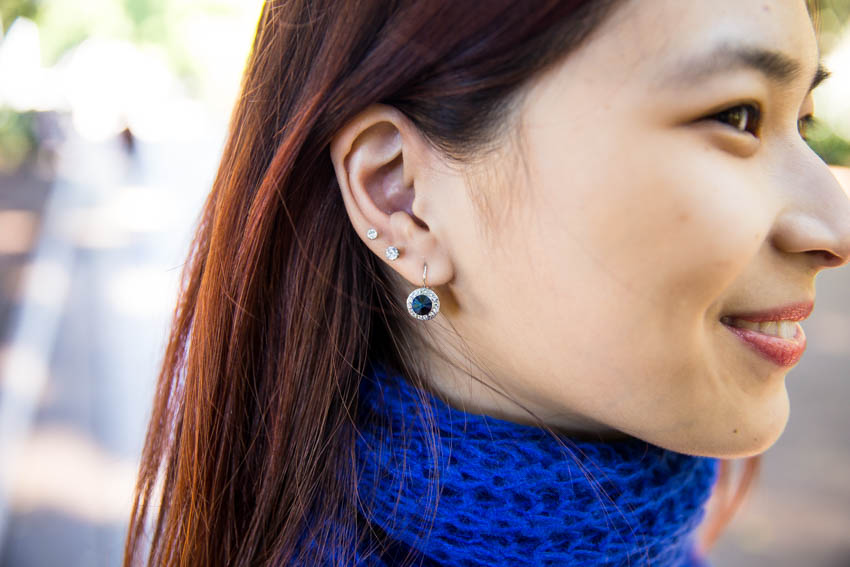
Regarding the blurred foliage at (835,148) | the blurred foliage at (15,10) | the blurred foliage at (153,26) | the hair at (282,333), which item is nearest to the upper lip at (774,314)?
the hair at (282,333)

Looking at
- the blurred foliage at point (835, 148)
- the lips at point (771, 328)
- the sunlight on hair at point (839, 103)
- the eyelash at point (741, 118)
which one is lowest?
the lips at point (771, 328)

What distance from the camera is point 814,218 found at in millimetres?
797

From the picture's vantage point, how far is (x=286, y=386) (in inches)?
38.2

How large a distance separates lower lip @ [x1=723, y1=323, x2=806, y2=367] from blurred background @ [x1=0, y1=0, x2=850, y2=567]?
1.30 ft

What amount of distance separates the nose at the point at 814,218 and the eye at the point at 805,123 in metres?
0.16

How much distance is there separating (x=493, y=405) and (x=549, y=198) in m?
0.36

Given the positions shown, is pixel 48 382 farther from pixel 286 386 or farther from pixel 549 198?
pixel 549 198

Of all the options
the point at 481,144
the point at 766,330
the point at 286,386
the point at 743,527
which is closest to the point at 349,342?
the point at 286,386

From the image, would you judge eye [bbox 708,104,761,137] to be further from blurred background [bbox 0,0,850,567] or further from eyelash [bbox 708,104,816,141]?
blurred background [bbox 0,0,850,567]

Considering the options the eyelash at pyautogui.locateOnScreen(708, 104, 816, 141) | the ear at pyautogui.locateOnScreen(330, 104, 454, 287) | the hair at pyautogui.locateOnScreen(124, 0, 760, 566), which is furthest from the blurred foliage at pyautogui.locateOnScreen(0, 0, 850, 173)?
the eyelash at pyautogui.locateOnScreen(708, 104, 816, 141)

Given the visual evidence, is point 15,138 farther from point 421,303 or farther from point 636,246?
point 636,246

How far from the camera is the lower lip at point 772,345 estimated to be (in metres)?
0.82

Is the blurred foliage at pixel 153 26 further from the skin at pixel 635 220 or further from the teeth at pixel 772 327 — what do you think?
the teeth at pixel 772 327

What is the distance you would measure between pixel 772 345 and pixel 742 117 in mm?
290
